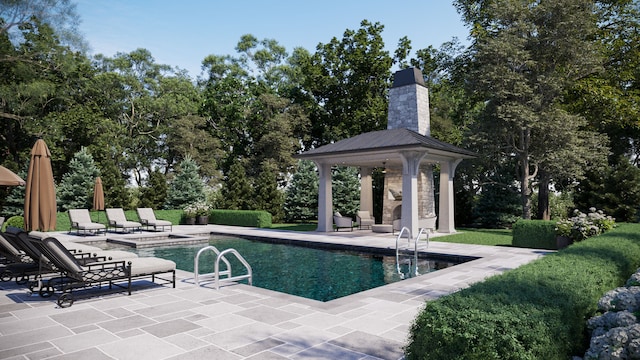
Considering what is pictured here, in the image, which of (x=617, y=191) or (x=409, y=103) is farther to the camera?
(x=617, y=191)

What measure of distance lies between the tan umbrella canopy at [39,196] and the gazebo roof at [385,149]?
10401 mm

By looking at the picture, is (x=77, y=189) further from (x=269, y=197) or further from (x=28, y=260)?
(x=28, y=260)

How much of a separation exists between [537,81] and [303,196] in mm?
13861

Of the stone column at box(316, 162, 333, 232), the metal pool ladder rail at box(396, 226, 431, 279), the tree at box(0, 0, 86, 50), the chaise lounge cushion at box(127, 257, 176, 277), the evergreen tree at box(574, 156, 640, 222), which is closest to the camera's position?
the chaise lounge cushion at box(127, 257, 176, 277)

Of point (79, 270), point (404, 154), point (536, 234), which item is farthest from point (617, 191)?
point (79, 270)

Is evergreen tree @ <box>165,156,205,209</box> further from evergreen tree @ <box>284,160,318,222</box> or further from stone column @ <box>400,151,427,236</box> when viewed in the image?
stone column @ <box>400,151,427,236</box>

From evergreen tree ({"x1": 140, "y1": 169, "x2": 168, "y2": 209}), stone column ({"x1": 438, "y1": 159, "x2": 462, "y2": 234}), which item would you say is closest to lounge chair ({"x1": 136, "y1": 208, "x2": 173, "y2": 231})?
evergreen tree ({"x1": 140, "y1": 169, "x2": 168, "y2": 209})

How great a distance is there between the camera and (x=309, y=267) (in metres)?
10.6

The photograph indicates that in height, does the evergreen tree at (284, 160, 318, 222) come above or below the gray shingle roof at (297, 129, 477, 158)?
below

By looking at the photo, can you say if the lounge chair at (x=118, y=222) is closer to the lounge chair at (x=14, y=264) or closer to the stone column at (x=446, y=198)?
the lounge chair at (x=14, y=264)

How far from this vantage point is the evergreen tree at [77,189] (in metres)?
23.5

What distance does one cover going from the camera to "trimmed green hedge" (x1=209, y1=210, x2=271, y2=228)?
70.1 feet

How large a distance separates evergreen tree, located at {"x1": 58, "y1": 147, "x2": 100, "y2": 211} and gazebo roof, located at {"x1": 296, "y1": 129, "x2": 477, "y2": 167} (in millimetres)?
13574

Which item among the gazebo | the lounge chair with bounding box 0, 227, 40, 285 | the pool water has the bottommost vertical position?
the pool water
